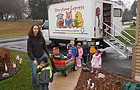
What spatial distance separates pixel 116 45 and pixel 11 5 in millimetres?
50496

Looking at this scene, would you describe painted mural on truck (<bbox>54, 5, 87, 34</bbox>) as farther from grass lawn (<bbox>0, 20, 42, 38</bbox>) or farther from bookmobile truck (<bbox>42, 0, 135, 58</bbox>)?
grass lawn (<bbox>0, 20, 42, 38</bbox>)

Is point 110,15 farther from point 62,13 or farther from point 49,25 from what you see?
point 49,25

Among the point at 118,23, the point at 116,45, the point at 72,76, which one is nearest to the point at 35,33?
the point at 72,76

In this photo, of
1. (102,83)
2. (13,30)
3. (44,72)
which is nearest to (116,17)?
(102,83)

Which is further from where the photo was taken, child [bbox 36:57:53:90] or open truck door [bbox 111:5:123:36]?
open truck door [bbox 111:5:123:36]

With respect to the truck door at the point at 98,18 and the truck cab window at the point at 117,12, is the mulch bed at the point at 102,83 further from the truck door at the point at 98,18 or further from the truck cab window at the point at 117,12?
the truck cab window at the point at 117,12

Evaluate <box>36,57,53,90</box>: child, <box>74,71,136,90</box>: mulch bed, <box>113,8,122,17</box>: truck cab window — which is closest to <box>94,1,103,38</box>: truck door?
<box>113,8,122,17</box>: truck cab window

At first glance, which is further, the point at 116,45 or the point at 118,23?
the point at 118,23

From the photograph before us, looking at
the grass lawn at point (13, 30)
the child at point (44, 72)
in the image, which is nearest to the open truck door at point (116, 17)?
the child at point (44, 72)

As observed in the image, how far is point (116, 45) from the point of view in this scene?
33.5ft

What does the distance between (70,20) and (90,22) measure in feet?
5.33

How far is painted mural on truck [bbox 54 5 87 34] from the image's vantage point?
11.0m

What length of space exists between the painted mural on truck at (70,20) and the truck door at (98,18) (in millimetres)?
829

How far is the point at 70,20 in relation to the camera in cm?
1162
